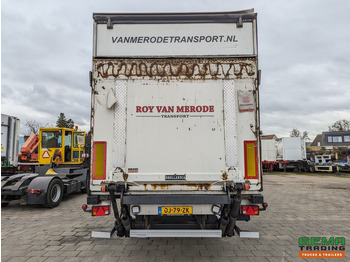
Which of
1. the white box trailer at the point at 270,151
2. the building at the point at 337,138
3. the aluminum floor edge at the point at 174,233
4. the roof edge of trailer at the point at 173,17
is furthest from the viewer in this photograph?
the building at the point at 337,138

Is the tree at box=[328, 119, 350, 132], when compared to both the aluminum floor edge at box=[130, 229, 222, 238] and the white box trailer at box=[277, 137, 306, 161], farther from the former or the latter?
the aluminum floor edge at box=[130, 229, 222, 238]

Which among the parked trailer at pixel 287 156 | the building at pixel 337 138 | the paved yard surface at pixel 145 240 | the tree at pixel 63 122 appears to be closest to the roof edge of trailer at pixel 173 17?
the paved yard surface at pixel 145 240

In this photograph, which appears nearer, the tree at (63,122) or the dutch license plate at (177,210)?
the dutch license plate at (177,210)

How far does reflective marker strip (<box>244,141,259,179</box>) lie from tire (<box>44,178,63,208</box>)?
6316mm

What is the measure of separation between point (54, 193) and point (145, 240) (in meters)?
4.66

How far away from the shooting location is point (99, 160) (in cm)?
380

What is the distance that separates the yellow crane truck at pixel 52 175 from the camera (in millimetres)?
7293

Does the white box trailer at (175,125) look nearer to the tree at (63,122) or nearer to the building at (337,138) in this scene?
the building at (337,138)

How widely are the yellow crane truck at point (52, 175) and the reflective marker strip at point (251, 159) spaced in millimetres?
4600

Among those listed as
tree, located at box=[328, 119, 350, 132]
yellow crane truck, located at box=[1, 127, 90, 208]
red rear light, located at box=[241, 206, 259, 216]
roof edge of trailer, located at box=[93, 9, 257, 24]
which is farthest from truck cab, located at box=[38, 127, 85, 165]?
tree, located at box=[328, 119, 350, 132]

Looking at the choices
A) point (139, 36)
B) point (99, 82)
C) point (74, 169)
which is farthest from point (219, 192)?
point (74, 169)

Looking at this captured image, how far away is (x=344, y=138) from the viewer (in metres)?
34.7

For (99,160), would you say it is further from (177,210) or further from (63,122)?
(63,122)

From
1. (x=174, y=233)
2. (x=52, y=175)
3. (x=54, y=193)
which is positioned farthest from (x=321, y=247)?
(x=52, y=175)
